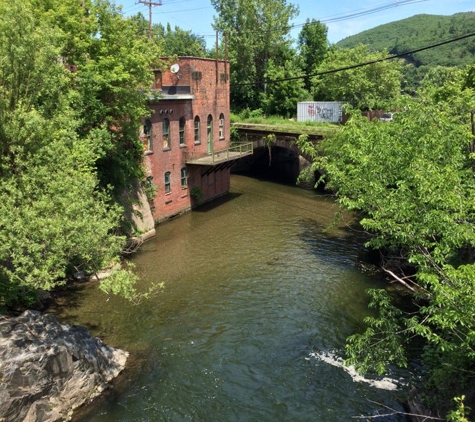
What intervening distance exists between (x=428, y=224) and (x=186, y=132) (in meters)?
21.1

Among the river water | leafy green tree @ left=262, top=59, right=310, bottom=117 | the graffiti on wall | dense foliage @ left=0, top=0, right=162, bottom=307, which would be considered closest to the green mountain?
leafy green tree @ left=262, top=59, right=310, bottom=117

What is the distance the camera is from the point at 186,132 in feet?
95.6

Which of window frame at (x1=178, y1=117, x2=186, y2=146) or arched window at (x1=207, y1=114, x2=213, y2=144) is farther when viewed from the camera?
arched window at (x1=207, y1=114, x2=213, y2=144)

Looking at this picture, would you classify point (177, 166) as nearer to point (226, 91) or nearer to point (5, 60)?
point (226, 91)

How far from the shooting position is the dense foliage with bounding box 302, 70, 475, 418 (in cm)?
875

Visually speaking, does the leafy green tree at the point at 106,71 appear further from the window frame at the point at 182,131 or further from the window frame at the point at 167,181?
the window frame at the point at 182,131

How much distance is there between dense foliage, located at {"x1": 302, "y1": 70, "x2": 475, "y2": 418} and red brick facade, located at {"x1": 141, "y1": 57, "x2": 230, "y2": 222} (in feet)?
37.4

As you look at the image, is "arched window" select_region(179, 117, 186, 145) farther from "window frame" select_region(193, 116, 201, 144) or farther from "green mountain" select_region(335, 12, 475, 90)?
"green mountain" select_region(335, 12, 475, 90)

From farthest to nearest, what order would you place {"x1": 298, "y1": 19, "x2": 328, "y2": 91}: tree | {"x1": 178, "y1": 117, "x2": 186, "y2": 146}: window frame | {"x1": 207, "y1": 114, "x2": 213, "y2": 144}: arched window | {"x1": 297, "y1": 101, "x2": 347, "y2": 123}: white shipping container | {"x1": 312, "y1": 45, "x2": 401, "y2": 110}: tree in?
{"x1": 298, "y1": 19, "x2": 328, "y2": 91}: tree → {"x1": 297, "y1": 101, "x2": 347, "y2": 123}: white shipping container → {"x1": 312, "y1": 45, "x2": 401, "y2": 110}: tree → {"x1": 207, "y1": 114, "x2": 213, "y2": 144}: arched window → {"x1": 178, "y1": 117, "x2": 186, "y2": 146}: window frame

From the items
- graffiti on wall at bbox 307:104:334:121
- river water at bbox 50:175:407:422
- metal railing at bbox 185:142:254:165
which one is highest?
graffiti on wall at bbox 307:104:334:121

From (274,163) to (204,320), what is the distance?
32845mm

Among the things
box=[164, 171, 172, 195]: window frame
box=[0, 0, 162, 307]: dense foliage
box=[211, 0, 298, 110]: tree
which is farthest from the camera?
box=[211, 0, 298, 110]: tree

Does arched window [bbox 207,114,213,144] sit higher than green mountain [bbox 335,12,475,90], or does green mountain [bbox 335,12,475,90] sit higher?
green mountain [bbox 335,12,475,90]

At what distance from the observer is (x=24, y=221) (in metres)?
11.8
